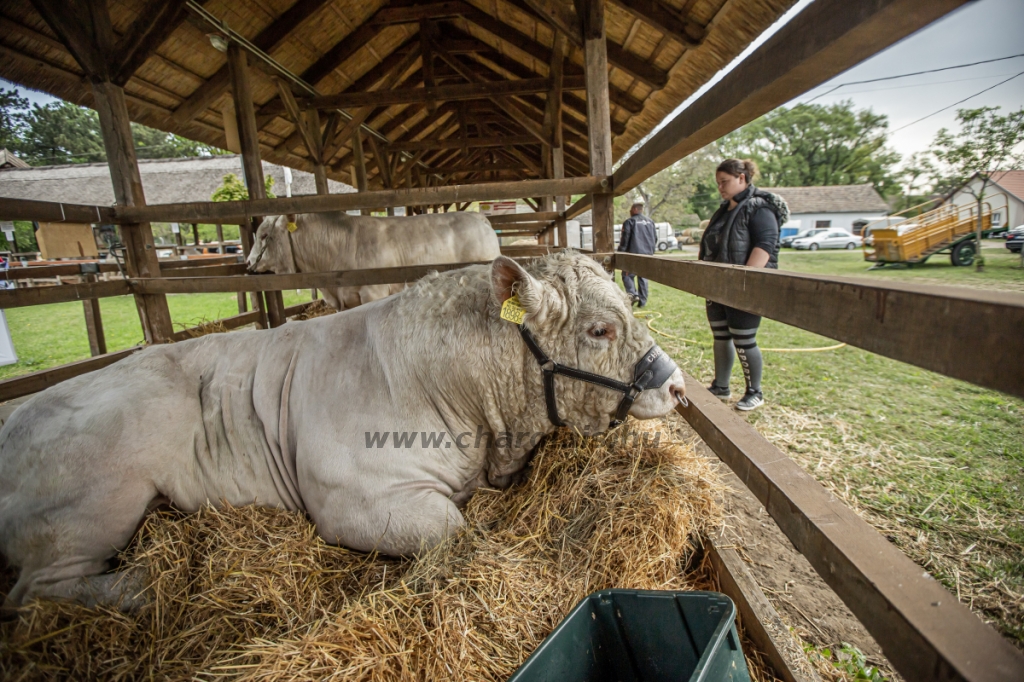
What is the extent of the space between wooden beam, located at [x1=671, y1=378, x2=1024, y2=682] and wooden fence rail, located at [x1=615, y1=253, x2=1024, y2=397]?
21.3 inches

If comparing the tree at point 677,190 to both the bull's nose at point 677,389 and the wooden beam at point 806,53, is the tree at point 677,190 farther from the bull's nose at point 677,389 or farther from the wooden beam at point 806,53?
the wooden beam at point 806,53

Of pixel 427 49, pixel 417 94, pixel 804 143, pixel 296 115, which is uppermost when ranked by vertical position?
pixel 804 143

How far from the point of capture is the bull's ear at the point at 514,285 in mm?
1990

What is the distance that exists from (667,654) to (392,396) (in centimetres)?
149

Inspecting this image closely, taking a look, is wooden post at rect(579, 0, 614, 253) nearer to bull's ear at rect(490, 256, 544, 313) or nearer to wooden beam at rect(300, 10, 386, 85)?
bull's ear at rect(490, 256, 544, 313)

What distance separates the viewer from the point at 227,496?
2242 millimetres

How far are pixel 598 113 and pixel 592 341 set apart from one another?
8.31 ft

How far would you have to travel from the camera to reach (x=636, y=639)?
1492mm

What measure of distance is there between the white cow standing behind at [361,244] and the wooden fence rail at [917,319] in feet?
17.6

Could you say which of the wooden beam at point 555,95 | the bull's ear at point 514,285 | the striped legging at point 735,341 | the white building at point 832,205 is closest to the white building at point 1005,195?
the striped legging at point 735,341

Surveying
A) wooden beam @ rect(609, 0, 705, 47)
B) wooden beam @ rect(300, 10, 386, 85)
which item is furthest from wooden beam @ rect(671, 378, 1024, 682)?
wooden beam @ rect(300, 10, 386, 85)

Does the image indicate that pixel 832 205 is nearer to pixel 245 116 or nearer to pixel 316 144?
pixel 316 144

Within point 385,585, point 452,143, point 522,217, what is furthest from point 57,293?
point 452,143

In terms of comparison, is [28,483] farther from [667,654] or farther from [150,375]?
[667,654]
